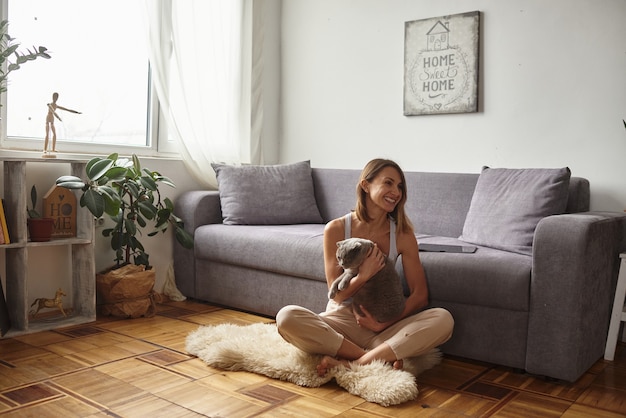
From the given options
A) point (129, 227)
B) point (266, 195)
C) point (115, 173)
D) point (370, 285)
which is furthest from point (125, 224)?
point (370, 285)

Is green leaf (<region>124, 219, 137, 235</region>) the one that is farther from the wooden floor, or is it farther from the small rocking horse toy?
the wooden floor

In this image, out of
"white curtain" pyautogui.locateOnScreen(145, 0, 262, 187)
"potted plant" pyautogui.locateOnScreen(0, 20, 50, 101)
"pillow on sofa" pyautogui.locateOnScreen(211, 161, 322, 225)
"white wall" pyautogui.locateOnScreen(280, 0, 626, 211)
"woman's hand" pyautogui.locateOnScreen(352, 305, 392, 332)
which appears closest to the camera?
"woman's hand" pyautogui.locateOnScreen(352, 305, 392, 332)

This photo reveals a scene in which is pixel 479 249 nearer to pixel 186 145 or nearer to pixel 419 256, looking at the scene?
pixel 419 256

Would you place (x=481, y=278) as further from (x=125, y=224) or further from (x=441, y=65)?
(x=125, y=224)

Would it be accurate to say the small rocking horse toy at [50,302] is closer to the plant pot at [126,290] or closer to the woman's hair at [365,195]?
the plant pot at [126,290]

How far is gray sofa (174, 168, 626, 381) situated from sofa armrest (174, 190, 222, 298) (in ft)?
0.77

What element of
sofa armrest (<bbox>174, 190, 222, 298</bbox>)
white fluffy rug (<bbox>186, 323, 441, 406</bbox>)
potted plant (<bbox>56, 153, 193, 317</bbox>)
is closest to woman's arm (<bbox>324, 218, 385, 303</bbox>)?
white fluffy rug (<bbox>186, 323, 441, 406</bbox>)

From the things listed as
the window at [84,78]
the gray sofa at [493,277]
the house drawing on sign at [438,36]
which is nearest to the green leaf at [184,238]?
the gray sofa at [493,277]

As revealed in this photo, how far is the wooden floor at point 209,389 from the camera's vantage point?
1884mm

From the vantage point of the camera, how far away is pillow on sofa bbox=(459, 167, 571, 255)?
8.39 feet

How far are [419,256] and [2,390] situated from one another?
1590 mm

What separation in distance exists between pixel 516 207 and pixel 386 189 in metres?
0.74

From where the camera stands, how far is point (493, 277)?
2.27 m

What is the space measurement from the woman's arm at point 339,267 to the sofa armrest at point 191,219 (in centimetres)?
129
